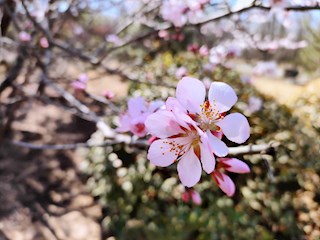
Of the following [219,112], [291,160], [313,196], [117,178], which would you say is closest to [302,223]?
[313,196]

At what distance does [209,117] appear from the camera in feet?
2.68

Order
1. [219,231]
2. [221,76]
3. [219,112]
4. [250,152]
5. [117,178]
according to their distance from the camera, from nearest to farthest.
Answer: [219,112]
[250,152]
[219,231]
[117,178]
[221,76]

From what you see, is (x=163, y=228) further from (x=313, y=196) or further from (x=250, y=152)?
(x=250, y=152)

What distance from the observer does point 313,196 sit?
2680 millimetres

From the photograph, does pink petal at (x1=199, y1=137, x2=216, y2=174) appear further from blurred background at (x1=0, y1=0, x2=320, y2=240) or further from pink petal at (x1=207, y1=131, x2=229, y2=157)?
blurred background at (x1=0, y1=0, x2=320, y2=240)

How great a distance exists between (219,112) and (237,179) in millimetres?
2033

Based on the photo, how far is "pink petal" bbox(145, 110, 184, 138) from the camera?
78 cm

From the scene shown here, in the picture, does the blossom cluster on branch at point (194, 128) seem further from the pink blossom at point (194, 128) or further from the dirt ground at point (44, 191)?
the dirt ground at point (44, 191)

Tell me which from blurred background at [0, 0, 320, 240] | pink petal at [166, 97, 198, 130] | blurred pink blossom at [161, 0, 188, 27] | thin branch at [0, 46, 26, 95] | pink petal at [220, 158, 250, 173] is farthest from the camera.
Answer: thin branch at [0, 46, 26, 95]

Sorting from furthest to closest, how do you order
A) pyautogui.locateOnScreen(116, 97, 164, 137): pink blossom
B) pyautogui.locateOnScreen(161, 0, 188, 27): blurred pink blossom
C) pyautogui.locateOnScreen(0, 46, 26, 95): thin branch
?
pyautogui.locateOnScreen(0, 46, 26, 95): thin branch < pyautogui.locateOnScreen(161, 0, 188, 27): blurred pink blossom < pyautogui.locateOnScreen(116, 97, 164, 137): pink blossom

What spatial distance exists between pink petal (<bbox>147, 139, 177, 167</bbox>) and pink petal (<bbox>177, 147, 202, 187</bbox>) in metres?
0.03

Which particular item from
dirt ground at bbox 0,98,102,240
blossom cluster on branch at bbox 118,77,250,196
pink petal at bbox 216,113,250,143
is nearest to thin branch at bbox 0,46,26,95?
dirt ground at bbox 0,98,102,240

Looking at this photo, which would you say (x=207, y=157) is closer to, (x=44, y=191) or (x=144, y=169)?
(x=144, y=169)

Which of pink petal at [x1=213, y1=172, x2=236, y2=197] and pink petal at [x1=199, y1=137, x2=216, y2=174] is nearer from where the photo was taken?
pink petal at [x1=199, y1=137, x2=216, y2=174]
